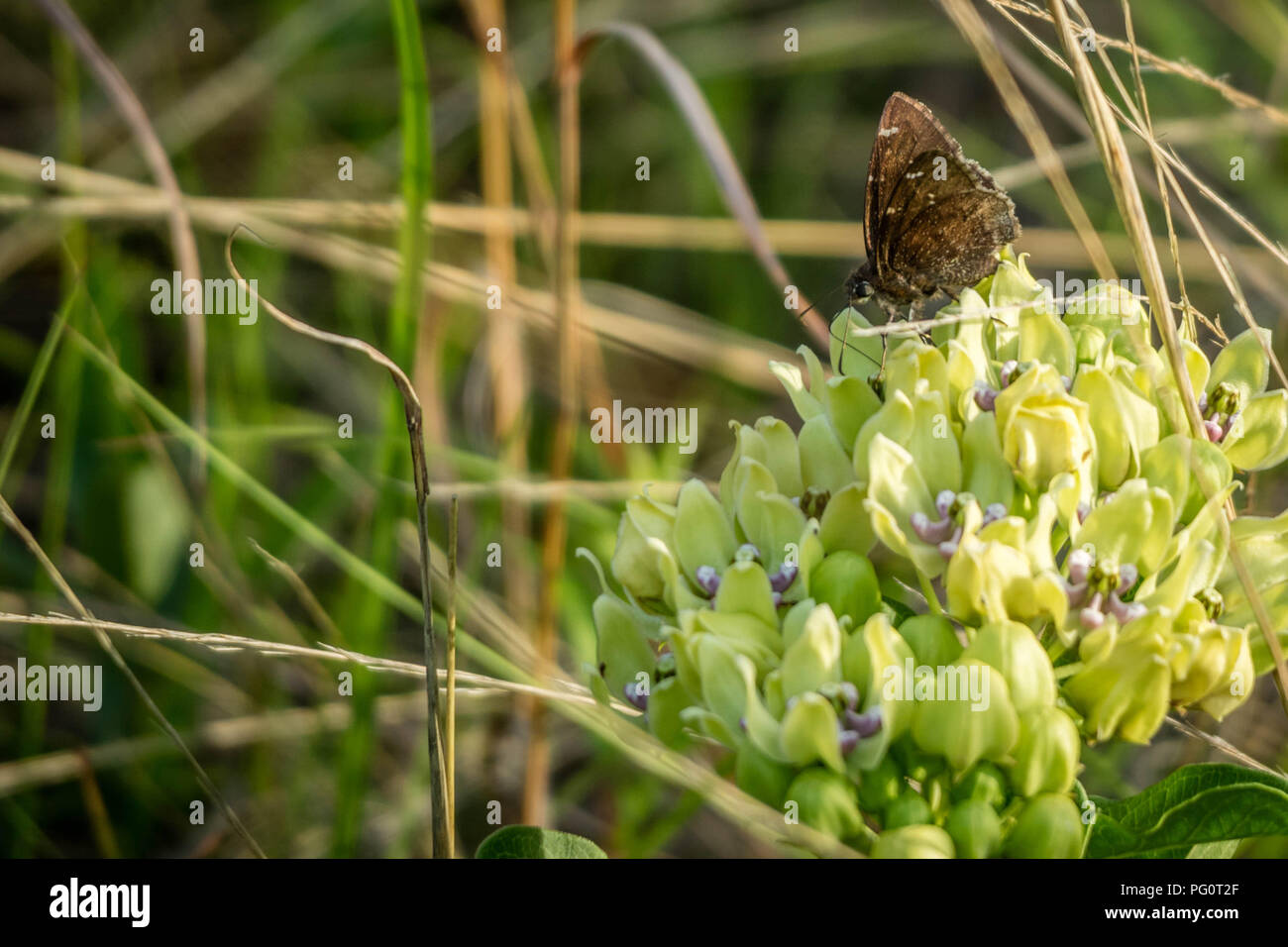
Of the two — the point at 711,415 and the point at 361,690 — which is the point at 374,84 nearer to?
the point at 711,415

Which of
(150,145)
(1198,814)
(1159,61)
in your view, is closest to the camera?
(1198,814)

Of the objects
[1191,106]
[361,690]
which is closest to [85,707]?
[361,690]

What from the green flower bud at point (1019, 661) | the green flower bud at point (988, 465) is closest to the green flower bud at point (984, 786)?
the green flower bud at point (1019, 661)

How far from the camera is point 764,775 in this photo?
6.25 ft

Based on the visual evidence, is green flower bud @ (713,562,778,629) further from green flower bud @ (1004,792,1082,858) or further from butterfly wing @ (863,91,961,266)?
butterfly wing @ (863,91,961,266)

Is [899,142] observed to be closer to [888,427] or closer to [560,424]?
[888,427]

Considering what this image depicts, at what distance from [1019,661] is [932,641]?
15cm

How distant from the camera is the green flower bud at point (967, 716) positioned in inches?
70.6

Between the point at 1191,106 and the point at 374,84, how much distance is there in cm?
379

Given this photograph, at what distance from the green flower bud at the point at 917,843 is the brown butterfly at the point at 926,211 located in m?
1.18

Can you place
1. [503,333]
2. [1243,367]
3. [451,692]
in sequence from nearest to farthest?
1. [451,692]
2. [1243,367]
3. [503,333]

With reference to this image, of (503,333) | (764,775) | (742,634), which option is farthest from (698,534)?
(503,333)

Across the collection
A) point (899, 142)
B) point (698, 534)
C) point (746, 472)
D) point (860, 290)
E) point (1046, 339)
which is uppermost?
point (899, 142)

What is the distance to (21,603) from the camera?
149 inches
